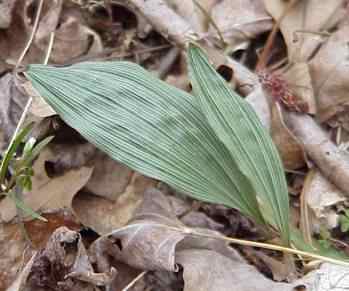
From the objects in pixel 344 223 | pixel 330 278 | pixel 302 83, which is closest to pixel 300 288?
pixel 330 278

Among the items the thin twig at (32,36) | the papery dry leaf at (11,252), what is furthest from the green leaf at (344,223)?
the thin twig at (32,36)

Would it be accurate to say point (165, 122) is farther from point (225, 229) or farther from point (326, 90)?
point (326, 90)

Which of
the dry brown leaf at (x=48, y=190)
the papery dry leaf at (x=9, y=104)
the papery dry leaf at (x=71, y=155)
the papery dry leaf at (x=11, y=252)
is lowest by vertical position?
the papery dry leaf at (x=11, y=252)

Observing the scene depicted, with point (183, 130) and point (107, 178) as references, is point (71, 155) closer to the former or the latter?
point (107, 178)

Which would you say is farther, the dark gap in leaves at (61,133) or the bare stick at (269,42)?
the bare stick at (269,42)

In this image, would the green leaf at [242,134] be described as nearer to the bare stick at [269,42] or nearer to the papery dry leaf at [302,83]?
the papery dry leaf at [302,83]

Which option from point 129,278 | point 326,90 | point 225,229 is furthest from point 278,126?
point 129,278
